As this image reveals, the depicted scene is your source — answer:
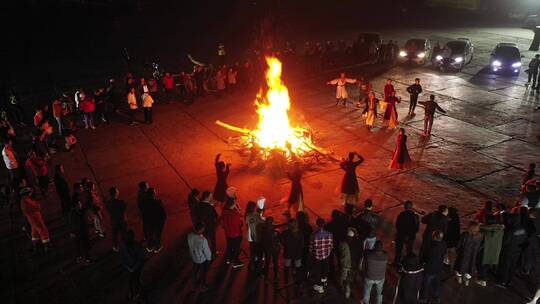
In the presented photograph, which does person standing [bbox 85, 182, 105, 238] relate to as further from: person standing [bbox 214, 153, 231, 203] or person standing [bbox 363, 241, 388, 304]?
person standing [bbox 363, 241, 388, 304]

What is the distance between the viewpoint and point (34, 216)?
1002cm

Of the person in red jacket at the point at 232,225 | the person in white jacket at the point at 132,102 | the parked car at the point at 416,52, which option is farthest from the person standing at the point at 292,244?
the parked car at the point at 416,52

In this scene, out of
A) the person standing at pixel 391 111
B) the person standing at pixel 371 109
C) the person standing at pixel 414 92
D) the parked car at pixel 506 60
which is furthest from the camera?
the parked car at pixel 506 60

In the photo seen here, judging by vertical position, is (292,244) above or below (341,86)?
below

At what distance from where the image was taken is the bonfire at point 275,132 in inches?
585

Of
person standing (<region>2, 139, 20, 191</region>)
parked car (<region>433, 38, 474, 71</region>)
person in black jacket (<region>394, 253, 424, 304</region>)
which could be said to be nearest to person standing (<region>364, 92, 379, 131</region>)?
person in black jacket (<region>394, 253, 424, 304</region>)

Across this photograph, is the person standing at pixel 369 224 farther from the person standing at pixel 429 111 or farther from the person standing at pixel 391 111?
the person standing at pixel 391 111

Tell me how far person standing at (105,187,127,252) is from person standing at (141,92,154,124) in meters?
8.78

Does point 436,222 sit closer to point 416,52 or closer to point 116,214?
point 116,214

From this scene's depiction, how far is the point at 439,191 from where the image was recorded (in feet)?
42.3

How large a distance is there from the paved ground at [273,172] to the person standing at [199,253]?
33 centimetres

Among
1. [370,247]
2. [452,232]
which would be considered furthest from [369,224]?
[452,232]

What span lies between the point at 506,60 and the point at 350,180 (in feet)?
61.7

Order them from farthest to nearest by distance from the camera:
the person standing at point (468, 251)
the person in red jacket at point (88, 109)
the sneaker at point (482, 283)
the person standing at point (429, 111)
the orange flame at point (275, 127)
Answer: the person in red jacket at point (88, 109), the person standing at point (429, 111), the orange flame at point (275, 127), the sneaker at point (482, 283), the person standing at point (468, 251)
